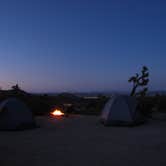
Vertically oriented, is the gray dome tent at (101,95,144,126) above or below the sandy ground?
above

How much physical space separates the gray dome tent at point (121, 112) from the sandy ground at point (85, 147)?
0.80m

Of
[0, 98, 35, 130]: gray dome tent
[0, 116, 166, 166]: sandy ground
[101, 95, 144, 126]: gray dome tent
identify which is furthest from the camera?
[101, 95, 144, 126]: gray dome tent

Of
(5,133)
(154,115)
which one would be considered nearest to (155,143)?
(5,133)

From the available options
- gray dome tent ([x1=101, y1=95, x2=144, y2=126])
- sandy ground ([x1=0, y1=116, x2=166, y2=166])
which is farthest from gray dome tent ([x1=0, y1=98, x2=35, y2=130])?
gray dome tent ([x1=101, y1=95, x2=144, y2=126])

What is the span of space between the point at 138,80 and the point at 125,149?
1486cm

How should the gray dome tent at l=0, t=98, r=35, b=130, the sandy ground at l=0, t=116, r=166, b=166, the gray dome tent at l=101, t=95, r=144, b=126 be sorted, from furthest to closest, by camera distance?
the gray dome tent at l=101, t=95, r=144, b=126 → the gray dome tent at l=0, t=98, r=35, b=130 → the sandy ground at l=0, t=116, r=166, b=166

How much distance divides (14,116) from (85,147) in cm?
463

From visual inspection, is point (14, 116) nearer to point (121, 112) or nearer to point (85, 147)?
point (121, 112)

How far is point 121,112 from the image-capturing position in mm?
13664

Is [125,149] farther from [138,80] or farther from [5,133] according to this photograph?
[138,80]

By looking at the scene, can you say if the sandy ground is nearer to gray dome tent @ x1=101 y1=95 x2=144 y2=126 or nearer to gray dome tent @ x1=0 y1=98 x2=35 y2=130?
gray dome tent @ x1=0 y1=98 x2=35 y2=130

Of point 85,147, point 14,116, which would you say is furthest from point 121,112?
point 85,147

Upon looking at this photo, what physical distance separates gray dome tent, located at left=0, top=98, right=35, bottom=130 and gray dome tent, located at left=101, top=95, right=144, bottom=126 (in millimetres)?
3238

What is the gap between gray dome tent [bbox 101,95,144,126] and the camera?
13.4 meters
